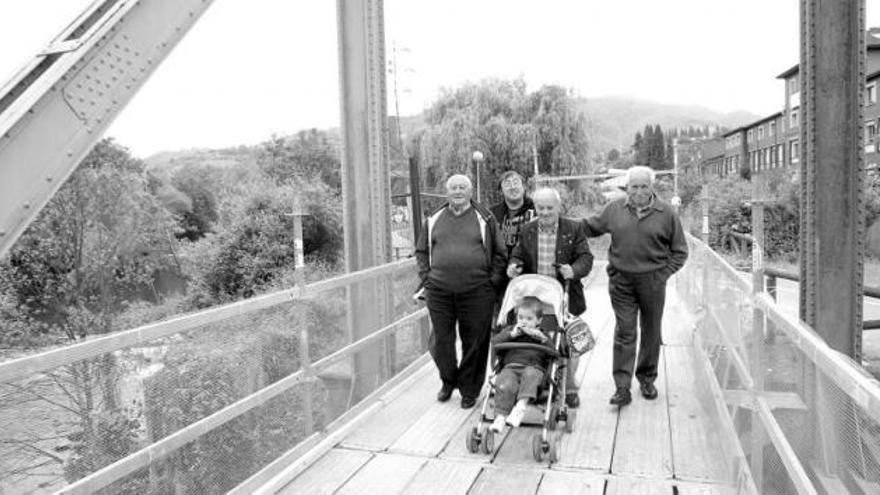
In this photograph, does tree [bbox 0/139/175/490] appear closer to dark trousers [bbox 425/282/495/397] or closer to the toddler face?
dark trousers [bbox 425/282/495/397]

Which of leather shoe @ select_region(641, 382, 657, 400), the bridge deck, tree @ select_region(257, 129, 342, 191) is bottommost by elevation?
the bridge deck

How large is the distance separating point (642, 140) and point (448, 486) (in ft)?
467

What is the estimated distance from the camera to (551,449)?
4188mm

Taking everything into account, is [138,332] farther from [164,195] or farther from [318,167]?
[318,167]

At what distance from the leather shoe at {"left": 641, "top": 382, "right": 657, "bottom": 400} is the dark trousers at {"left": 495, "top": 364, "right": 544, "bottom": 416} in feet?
4.40

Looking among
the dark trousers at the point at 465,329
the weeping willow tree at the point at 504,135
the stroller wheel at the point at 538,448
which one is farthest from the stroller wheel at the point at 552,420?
the weeping willow tree at the point at 504,135

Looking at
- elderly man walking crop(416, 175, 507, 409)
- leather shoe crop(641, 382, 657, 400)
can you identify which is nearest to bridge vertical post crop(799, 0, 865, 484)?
leather shoe crop(641, 382, 657, 400)

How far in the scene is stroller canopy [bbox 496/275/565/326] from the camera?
4766 millimetres

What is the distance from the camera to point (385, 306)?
239 inches

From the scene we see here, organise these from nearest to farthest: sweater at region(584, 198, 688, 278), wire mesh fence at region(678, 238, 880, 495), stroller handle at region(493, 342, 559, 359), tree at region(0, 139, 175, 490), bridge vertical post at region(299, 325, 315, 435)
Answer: wire mesh fence at region(678, 238, 880, 495) → bridge vertical post at region(299, 325, 315, 435) → stroller handle at region(493, 342, 559, 359) → sweater at region(584, 198, 688, 278) → tree at region(0, 139, 175, 490)

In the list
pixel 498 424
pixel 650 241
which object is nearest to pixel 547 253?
pixel 650 241

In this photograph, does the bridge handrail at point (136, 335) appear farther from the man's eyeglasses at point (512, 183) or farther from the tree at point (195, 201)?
the tree at point (195, 201)

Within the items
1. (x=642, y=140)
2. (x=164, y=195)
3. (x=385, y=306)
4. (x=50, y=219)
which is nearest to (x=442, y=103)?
(x=164, y=195)

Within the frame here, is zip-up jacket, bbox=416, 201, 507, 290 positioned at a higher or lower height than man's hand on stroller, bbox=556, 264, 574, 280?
higher
